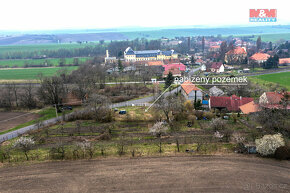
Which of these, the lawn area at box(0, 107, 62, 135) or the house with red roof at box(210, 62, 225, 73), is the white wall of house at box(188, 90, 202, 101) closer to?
the lawn area at box(0, 107, 62, 135)

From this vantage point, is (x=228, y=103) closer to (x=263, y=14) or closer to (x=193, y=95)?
(x=193, y=95)

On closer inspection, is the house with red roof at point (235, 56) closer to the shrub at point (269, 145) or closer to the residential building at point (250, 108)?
the residential building at point (250, 108)

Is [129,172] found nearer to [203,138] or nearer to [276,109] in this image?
[203,138]

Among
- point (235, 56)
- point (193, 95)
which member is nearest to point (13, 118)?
point (193, 95)

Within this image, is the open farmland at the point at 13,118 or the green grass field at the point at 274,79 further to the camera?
the green grass field at the point at 274,79

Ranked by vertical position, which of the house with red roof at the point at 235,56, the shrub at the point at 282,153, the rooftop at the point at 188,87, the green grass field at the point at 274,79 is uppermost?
the house with red roof at the point at 235,56

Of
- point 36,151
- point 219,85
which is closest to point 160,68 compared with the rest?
point 219,85

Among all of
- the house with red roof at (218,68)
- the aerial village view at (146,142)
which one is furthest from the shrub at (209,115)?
the house with red roof at (218,68)
